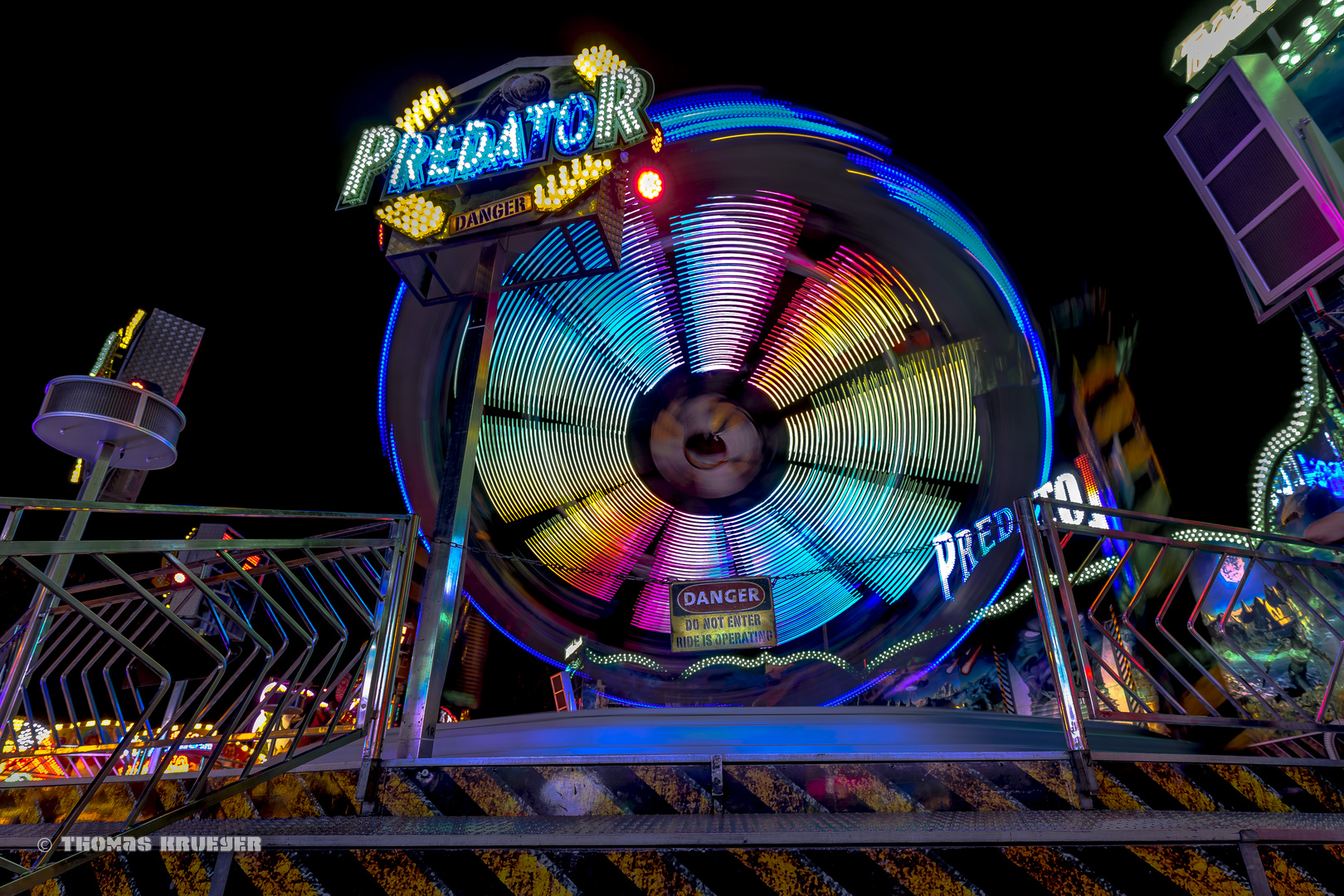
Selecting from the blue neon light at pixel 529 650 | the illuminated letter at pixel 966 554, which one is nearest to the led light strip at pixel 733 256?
the illuminated letter at pixel 966 554

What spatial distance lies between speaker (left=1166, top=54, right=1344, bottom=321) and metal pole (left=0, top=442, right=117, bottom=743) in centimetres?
621

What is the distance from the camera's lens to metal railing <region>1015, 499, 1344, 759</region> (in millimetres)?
2438

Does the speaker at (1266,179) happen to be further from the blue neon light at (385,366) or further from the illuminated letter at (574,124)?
the blue neon light at (385,366)

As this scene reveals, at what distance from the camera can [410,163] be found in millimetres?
4965

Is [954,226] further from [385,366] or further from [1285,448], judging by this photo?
[385,366]

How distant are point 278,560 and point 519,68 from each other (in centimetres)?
464

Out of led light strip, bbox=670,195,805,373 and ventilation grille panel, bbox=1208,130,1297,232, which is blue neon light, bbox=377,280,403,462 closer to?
led light strip, bbox=670,195,805,373

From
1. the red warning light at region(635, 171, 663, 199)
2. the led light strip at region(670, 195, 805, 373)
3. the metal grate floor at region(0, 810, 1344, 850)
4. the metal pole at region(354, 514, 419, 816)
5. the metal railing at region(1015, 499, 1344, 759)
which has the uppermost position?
the red warning light at region(635, 171, 663, 199)

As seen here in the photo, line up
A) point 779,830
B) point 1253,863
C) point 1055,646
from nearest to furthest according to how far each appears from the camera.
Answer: point 1253,863, point 779,830, point 1055,646

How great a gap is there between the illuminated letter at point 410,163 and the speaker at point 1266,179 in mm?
5339

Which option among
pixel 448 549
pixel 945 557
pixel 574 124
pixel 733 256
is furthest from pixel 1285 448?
pixel 448 549

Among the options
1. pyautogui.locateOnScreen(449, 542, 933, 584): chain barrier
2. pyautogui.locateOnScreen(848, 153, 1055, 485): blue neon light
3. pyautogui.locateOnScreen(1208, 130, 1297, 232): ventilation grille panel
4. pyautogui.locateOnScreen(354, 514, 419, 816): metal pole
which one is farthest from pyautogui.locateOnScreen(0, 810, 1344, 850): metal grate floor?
pyautogui.locateOnScreen(848, 153, 1055, 485): blue neon light

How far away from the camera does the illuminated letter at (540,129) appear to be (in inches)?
185

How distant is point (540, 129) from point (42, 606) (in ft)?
13.3
